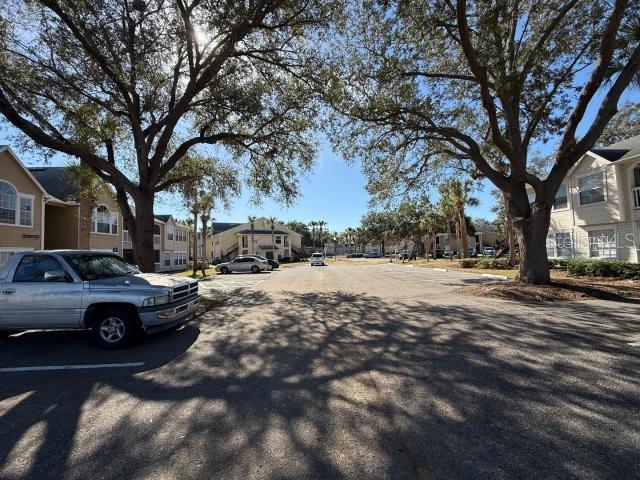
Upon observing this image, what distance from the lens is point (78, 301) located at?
21.1ft

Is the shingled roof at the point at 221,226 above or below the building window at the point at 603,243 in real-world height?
above

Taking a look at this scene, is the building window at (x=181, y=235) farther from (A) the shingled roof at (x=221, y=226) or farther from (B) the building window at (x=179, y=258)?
(A) the shingled roof at (x=221, y=226)

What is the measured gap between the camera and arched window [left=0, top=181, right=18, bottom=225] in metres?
18.9

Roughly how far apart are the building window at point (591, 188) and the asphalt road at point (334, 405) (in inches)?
735

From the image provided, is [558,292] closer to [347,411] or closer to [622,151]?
[347,411]

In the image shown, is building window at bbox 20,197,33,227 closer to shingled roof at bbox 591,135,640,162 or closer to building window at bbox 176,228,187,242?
building window at bbox 176,228,187,242

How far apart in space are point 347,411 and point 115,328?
4949 millimetres

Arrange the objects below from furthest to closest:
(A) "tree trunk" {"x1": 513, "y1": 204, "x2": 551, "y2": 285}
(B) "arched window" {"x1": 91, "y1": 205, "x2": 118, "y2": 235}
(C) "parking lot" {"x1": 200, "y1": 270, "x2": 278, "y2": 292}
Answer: (B) "arched window" {"x1": 91, "y1": 205, "x2": 118, "y2": 235}
(C) "parking lot" {"x1": 200, "y1": 270, "x2": 278, "y2": 292}
(A) "tree trunk" {"x1": 513, "y1": 204, "x2": 551, "y2": 285}

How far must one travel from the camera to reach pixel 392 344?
20.6 feet

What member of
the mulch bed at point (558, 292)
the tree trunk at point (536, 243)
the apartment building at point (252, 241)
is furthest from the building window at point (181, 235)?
the tree trunk at point (536, 243)

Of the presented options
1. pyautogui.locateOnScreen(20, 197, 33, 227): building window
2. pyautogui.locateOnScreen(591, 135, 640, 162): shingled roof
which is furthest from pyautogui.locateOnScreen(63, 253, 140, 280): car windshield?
pyautogui.locateOnScreen(591, 135, 640, 162): shingled roof

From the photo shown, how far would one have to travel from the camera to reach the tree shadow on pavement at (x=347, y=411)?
9.18ft

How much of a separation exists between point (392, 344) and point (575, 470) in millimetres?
3698

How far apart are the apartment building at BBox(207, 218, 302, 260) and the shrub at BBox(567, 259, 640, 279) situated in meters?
49.5
